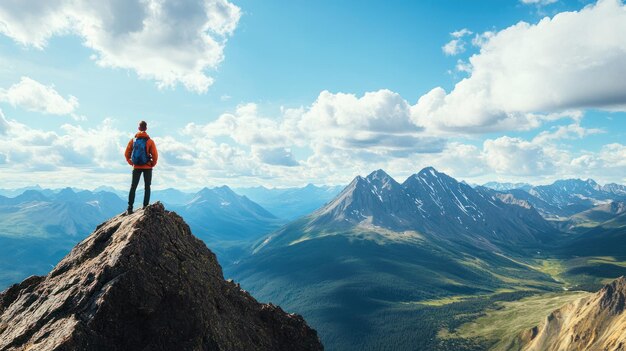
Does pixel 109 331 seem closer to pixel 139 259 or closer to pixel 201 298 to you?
pixel 139 259

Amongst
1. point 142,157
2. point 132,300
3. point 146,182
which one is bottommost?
point 132,300

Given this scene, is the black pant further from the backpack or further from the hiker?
the backpack

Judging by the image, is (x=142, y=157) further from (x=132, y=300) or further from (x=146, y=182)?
(x=132, y=300)

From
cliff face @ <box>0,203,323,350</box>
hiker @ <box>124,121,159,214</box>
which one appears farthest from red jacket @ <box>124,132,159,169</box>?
cliff face @ <box>0,203,323,350</box>

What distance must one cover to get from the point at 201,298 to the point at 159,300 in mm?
3605

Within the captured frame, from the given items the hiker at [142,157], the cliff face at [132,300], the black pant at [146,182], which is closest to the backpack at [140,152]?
the hiker at [142,157]

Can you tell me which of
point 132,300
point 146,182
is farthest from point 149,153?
point 132,300

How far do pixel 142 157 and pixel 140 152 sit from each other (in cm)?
45

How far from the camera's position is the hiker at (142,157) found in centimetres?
3198

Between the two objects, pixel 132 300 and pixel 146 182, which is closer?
pixel 132 300

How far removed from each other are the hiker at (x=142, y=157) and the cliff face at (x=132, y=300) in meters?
2.62

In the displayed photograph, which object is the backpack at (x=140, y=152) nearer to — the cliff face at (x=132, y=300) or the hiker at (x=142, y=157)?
the hiker at (x=142, y=157)

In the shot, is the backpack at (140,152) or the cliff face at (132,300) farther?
the backpack at (140,152)

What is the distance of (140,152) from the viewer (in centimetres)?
3212
